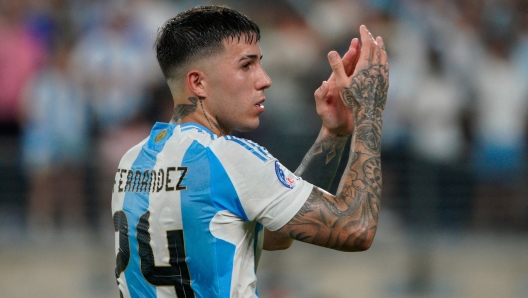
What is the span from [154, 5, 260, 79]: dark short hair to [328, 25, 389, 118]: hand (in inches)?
17.0

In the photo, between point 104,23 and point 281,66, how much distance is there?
2.12m

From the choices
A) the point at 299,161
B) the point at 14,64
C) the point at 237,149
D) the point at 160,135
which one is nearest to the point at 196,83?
the point at 160,135

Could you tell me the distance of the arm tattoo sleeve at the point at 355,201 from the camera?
3.29 meters

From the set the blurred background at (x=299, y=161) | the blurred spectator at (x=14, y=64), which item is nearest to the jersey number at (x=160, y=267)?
the blurred background at (x=299, y=161)

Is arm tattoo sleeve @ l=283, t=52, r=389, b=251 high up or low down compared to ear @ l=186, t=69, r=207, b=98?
down

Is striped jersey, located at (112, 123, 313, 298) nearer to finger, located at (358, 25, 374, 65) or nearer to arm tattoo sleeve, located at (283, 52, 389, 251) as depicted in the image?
arm tattoo sleeve, located at (283, 52, 389, 251)

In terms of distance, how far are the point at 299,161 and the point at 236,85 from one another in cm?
537

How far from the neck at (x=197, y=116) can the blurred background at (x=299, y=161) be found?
526cm

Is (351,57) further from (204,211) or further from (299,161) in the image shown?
(299,161)

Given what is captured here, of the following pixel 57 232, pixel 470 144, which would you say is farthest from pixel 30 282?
pixel 470 144

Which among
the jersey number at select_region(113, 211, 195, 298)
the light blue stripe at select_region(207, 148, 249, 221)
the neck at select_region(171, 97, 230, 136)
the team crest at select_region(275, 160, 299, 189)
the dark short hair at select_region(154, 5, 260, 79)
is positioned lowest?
the jersey number at select_region(113, 211, 195, 298)

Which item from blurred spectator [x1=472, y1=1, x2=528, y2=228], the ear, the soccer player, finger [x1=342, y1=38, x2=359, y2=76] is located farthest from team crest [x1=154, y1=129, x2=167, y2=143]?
blurred spectator [x1=472, y1=1, x2=528, y2=228]

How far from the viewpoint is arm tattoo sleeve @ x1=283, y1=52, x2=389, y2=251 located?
3287 mm

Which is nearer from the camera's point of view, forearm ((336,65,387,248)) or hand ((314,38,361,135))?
forearm ((336,65,387,248))
